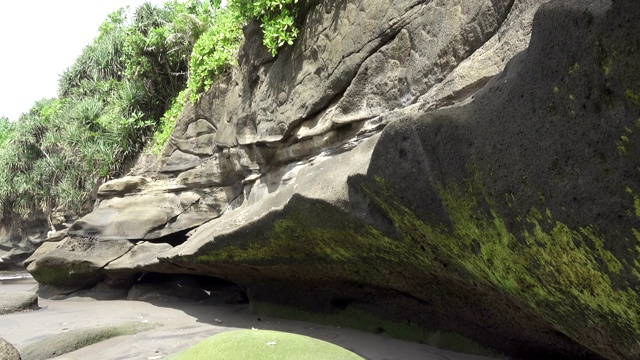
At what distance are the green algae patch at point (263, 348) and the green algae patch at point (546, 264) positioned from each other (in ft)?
3.31

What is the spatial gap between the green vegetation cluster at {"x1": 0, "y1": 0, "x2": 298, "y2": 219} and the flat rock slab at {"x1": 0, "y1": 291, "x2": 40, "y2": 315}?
4430mm

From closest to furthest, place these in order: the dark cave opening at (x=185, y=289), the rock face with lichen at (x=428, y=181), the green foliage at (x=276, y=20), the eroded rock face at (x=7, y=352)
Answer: the rock face with lichen at (x=428, y=181), the eroded rock face at (x=7, y=352), the green foliage at (x=276, y=20), the dark cave opening at (x=185, y=289)

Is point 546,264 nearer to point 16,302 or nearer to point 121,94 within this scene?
point 16,302

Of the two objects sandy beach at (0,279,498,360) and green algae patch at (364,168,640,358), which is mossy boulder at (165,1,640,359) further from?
sandy beach at (0,279,498,360)

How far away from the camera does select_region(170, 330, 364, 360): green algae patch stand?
3.51m

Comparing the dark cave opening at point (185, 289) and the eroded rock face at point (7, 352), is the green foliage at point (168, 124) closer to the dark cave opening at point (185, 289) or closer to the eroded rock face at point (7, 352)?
the dark cave opening at point (185, 289)

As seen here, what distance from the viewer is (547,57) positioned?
7.95ft

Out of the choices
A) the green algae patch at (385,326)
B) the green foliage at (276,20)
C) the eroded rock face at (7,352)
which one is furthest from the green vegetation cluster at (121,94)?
the eroded rock face at (7,352)

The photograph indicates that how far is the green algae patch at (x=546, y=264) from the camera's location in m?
2.52

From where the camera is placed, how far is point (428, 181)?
11.3ft

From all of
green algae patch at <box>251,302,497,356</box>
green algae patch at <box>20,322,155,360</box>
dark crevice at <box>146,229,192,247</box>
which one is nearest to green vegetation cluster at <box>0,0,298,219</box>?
dark crevice at <box>146,229,192,247</box>

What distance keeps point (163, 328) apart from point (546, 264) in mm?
5846

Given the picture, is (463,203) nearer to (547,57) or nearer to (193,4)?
(547,57)

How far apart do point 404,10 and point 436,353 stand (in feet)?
11.3
